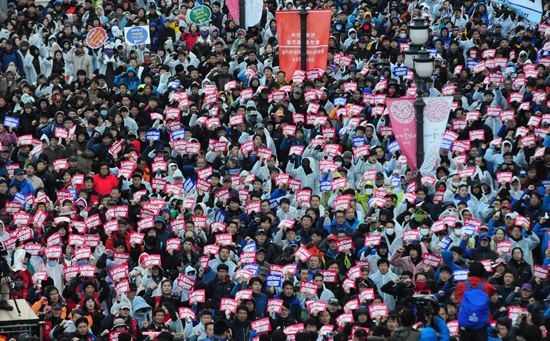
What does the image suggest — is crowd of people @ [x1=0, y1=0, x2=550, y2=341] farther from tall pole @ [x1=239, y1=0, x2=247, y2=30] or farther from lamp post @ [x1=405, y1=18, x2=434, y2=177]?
lamp post @ [x1=405, y1=18, x2=434, y2=177]

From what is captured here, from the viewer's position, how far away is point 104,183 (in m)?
20.0

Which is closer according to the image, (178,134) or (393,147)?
(393,147)

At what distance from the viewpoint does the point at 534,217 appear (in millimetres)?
18453

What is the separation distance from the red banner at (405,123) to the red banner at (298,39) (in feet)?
15.3

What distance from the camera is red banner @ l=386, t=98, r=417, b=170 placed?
20.0m

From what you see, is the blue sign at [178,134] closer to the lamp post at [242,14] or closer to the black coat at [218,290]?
the black coat at [218,290]

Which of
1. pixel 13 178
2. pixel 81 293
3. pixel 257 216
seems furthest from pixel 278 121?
pixel 81 293

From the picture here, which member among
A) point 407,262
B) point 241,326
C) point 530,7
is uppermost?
point 530,7

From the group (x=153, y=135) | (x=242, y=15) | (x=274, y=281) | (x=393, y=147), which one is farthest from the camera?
(x=242, y=15)

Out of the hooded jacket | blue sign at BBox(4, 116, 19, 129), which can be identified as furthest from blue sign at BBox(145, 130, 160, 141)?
the hooded jacket

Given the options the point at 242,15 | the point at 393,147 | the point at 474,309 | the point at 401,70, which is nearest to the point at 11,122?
the point at 393,147

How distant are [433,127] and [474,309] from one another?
6395 mm

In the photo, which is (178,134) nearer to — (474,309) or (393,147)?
(393,147)

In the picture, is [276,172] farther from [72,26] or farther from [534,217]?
[72,26]
